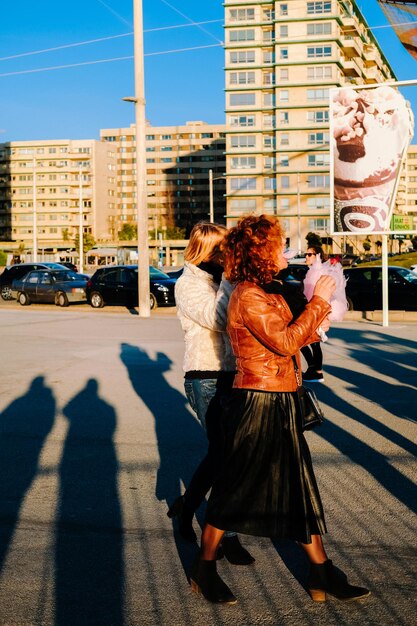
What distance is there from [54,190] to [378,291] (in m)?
128

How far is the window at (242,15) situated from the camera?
338 ft

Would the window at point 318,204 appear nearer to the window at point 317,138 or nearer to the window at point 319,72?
the window at point 317,138

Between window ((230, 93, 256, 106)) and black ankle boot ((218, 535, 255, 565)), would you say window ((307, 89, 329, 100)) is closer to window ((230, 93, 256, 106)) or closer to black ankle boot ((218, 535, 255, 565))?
window ((230, 93, 256, 106))

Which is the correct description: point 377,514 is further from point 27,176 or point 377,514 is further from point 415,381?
point 27,176

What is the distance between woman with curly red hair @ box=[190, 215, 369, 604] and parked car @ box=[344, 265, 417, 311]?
22.6 meters

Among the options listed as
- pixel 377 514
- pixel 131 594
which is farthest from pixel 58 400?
pixel 131 594

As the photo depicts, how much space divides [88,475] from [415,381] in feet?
20.3

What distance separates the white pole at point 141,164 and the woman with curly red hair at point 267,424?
20748 mm

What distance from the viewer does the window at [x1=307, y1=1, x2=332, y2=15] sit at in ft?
325

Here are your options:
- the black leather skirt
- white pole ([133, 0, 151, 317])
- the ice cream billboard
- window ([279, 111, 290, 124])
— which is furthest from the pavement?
window ([279, 111, 290, 124])

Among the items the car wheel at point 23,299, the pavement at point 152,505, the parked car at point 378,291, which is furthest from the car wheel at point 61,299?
the pavement at point 152,505

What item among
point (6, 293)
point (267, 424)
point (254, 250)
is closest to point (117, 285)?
point (6, 293)

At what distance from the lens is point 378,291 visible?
86.8 feet

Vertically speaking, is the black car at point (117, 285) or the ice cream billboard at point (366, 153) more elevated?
the ice cream billboard at point (366, 153)
